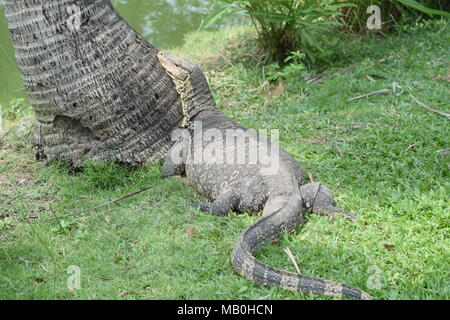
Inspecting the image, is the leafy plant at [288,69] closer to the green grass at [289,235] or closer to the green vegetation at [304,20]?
the green vegetation at [304,20]

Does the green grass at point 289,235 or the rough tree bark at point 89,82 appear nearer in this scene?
the green grass at point 289,235

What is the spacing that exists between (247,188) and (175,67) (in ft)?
6.27

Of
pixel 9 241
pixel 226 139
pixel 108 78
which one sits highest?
pixel 108 78

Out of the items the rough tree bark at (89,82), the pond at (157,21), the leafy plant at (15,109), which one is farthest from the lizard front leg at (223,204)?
the pond at (157,21)

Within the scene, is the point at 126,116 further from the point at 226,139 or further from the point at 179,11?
the point at 179,11

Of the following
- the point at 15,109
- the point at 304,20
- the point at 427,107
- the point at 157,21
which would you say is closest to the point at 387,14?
the point at 304,20

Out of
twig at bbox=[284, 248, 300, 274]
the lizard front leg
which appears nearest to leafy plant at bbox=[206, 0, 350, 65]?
the lizard front leg

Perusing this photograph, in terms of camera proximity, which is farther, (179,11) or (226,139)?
(179,11)

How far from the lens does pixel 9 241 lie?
15.1ft

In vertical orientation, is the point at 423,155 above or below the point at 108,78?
below

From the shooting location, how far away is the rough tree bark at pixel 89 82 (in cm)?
530

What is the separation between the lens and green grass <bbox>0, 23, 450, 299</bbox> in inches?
152

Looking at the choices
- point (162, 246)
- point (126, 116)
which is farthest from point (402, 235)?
point (126, 116)

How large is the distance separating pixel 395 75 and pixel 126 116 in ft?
12.6
